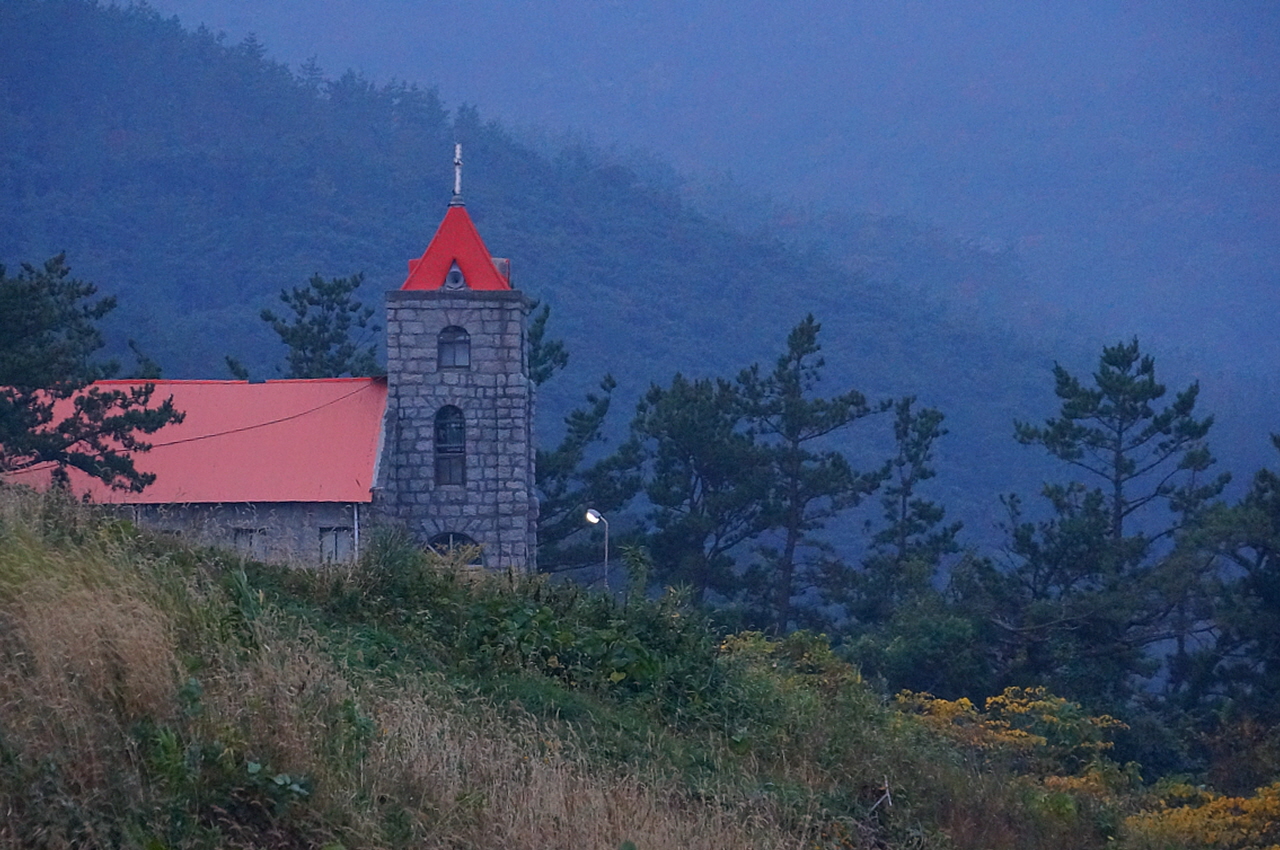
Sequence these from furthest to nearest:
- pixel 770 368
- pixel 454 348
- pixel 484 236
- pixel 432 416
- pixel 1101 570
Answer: pixel 484 236, pixel 770 368, pixel 1101 570, pixel 454 348, pixel 432 416

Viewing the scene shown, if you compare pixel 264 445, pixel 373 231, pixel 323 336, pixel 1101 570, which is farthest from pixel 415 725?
pixel 373 231

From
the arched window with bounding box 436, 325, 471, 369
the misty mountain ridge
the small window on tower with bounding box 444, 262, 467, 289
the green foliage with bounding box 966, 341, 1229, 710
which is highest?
the misty mountain ridge

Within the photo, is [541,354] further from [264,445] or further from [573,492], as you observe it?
[264,445]

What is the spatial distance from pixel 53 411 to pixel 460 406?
20.1 feet

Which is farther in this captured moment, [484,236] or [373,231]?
[484,236]

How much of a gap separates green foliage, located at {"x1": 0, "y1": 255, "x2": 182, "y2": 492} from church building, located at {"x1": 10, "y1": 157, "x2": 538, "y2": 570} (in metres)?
1.39

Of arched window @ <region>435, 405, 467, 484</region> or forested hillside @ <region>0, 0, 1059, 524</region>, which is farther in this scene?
forested hillside @ <region>0, 0, 1059, 524</region>

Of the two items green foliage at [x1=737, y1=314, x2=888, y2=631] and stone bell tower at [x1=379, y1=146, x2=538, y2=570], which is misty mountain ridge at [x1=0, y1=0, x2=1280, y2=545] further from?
stone bell tower at [x1=379, y1=146, x2=538, y2=570]

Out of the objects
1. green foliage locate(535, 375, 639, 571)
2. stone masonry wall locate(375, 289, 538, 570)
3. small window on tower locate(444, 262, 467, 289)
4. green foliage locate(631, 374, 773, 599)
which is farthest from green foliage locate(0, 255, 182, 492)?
green foliage locate(631, 374, 773, 599)

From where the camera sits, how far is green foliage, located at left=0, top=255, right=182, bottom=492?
1939 centimetres

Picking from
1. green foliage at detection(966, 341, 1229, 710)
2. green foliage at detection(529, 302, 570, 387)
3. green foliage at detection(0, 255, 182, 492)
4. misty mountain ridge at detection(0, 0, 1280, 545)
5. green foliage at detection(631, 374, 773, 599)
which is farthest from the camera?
misty mountain ridge at detection(0, 0, 1280, 545)

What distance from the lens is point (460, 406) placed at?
2283 cm

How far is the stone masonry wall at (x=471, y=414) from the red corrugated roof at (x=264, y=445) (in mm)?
703

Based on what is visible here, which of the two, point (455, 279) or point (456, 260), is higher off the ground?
point (456, 260)
